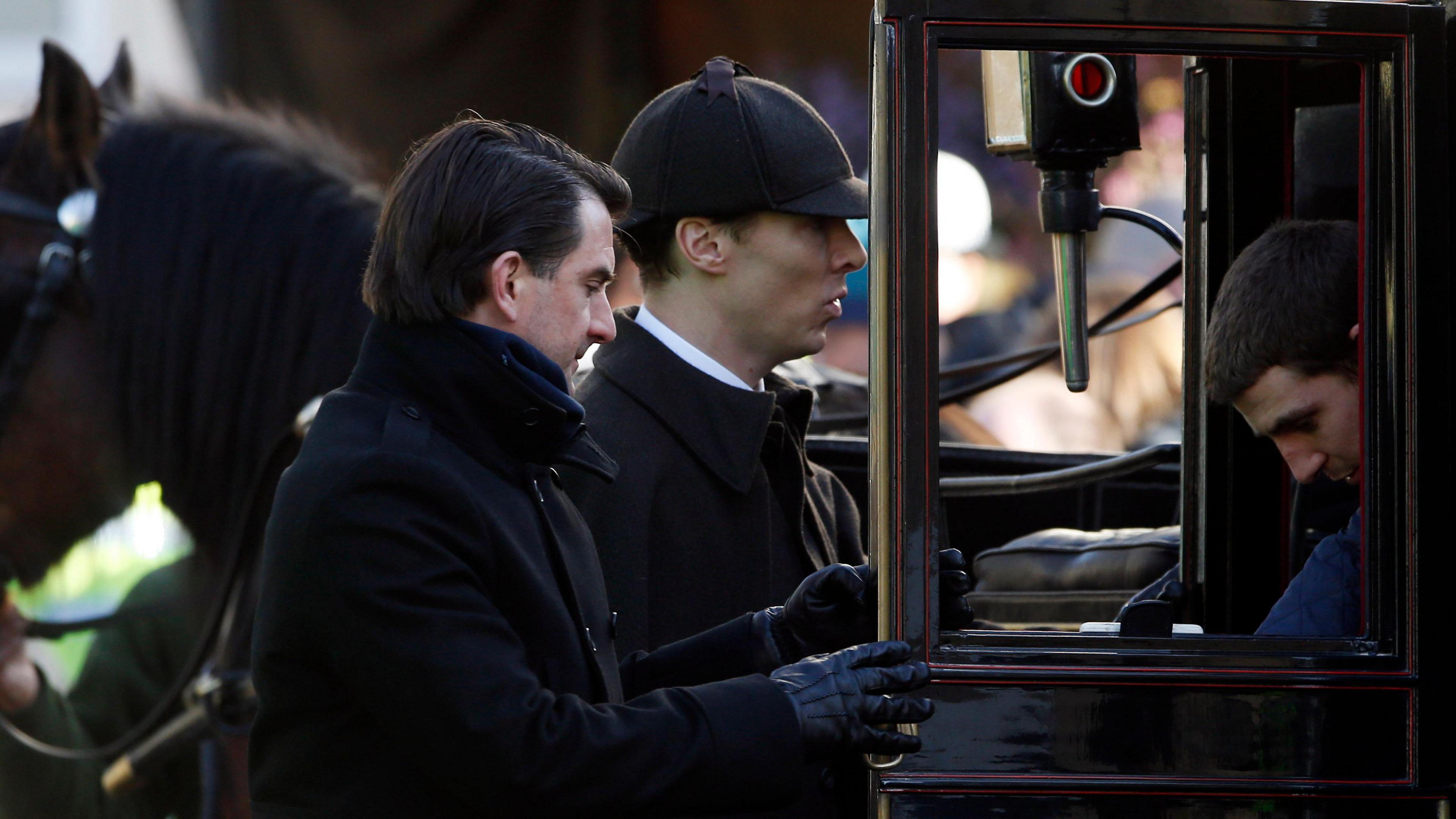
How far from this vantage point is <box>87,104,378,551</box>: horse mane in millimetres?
4102

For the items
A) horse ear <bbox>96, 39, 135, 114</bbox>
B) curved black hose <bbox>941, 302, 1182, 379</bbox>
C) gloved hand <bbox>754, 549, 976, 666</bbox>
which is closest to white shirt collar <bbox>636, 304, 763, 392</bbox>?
gloved hand <bbox>754, 549, 976, 666</bbox>

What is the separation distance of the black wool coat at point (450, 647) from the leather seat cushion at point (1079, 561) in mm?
1189

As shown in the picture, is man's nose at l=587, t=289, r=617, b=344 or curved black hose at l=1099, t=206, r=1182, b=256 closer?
man's nose at l=587, t=289, r=617, b=344

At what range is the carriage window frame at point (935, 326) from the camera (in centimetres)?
176

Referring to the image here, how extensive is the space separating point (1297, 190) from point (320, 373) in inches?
99.0

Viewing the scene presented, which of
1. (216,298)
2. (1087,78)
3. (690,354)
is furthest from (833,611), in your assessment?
(216,298)

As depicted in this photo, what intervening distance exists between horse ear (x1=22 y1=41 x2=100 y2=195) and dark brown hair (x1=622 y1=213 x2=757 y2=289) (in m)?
2.19

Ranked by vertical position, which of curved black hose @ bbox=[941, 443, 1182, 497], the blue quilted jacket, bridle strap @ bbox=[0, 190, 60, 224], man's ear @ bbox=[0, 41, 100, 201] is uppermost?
man's ear @ bbox=[0, 41, 100, 201]

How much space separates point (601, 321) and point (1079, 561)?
1280mm

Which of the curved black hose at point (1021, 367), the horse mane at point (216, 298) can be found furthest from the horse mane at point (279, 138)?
the curved black hose at point (1021, 367)

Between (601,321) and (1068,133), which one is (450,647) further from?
(1068,133)

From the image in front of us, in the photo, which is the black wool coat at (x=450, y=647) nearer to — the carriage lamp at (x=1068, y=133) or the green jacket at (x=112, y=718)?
the carriage lamp at (x=1068, y=133)

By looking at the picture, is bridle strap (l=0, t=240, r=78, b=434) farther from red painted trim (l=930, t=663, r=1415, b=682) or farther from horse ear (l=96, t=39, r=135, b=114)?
red painted trim (l=930, t=663, r=1415, b=682)

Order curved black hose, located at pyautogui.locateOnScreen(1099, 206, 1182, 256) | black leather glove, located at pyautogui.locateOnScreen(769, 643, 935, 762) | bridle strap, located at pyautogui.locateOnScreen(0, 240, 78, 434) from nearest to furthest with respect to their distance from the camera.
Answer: black leather glove, located at pyautogui.locateOnScreen(769, 643, 935, 762), curved black hose, located at pyautogui.locateOnScreen(1099, 206, 1182, 256), bridle strap, located at pyautogui.locateOnScreen(0, 240, 78, 434)
